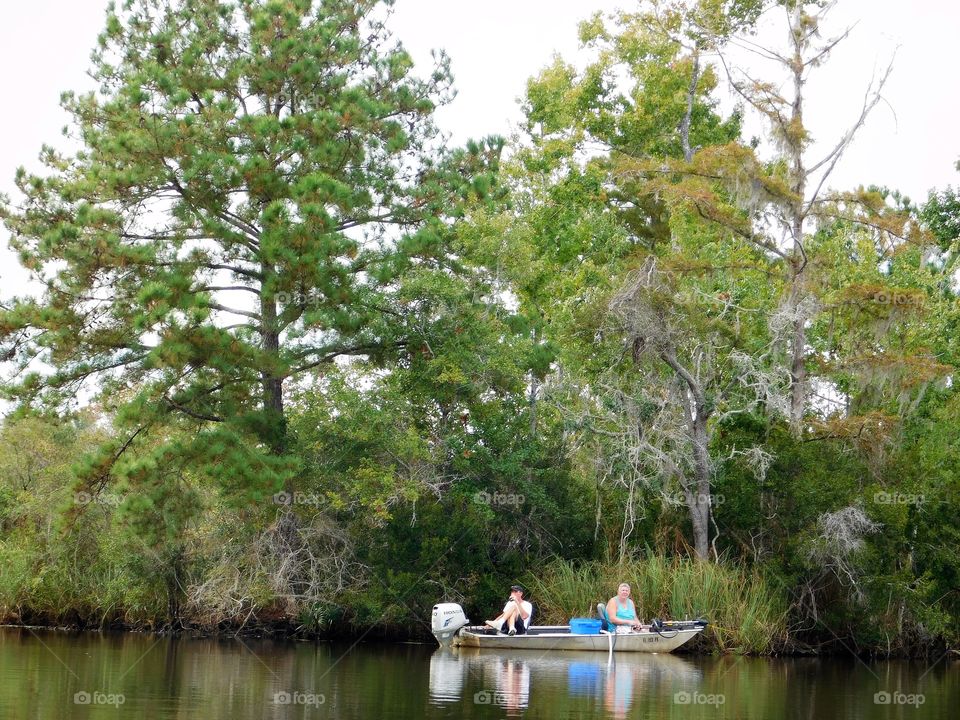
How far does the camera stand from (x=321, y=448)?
26641mm

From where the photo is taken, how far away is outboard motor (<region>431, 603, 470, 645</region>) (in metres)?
24.3

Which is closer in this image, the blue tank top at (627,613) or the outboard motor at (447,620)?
the blue tank top at (627,613)

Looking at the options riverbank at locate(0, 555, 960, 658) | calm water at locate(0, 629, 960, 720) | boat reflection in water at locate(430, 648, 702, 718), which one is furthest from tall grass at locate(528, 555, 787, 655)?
boat reflection in water at locate(430, 648, 702, 718)

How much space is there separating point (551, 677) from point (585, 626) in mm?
4135

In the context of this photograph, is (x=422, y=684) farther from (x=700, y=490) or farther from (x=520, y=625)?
(x=700, y=490)

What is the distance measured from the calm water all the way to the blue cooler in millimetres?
480

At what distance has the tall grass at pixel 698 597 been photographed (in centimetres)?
2419

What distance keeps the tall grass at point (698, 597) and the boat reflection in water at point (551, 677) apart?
1.20m

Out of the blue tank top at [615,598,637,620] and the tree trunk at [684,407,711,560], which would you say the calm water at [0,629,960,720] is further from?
the tree trunk at [684,407,711,560]

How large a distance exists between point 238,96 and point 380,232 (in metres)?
4.16

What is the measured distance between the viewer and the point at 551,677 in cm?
1912

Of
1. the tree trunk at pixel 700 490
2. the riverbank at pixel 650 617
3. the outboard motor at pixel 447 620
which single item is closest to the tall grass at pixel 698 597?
the riverbank at pixel 650 617

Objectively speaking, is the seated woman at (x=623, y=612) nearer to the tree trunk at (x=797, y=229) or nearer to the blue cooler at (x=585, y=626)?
the blue cooler at (x=585, y=626)

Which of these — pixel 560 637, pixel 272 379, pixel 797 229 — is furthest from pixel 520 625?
pixel 797 229
